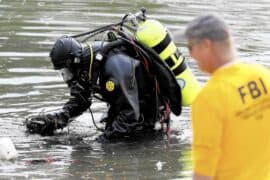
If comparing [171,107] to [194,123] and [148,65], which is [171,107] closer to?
[148,65]

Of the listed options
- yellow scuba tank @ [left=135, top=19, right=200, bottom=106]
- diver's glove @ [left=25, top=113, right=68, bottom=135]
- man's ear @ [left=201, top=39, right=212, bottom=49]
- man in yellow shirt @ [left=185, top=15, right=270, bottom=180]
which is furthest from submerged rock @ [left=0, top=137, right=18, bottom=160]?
man's ear @ [left=201, top=39, right=212, bottom=49]

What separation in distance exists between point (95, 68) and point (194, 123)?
3203mm

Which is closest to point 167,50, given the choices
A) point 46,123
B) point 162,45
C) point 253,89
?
point 162,45

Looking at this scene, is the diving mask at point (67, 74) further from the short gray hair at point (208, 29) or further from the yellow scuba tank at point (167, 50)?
the short gray hair at point (208, 29)

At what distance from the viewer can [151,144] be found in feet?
22.1

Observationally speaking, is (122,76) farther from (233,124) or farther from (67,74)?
(233,124)

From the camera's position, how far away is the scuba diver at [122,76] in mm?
6277

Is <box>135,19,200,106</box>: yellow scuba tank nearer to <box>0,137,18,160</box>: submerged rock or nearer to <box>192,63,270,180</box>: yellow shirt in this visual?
<box>0,137,18,160</box>: submerged rock

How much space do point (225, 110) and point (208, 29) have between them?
360 millimetres

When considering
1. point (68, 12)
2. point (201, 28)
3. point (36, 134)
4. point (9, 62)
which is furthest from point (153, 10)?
point (201, 28)

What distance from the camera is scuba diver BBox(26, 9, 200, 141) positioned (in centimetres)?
628

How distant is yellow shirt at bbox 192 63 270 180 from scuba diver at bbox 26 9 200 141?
2.97 meters

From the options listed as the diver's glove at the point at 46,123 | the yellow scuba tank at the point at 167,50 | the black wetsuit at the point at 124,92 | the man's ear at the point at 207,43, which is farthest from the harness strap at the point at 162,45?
the man's ear at the point at 207,43

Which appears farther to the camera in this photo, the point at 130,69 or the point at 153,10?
the point at 153,10
